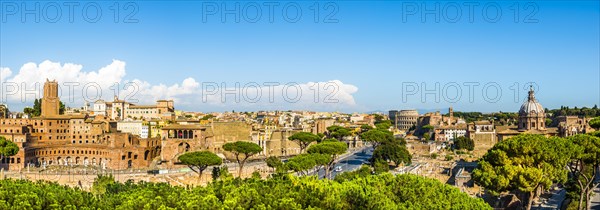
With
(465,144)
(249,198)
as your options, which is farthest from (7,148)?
(465,144)

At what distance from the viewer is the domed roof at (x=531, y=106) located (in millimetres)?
58406

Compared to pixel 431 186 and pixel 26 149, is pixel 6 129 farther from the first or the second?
pixel 431 186

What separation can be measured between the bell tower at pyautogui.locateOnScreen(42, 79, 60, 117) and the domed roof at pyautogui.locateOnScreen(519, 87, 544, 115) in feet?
162

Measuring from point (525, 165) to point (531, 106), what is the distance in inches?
1507

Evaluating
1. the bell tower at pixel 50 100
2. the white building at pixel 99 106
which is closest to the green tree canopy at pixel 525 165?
the bell tower at pixel 50 100

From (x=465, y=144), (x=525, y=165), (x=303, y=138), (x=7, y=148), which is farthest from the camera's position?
(x=303, y=138)

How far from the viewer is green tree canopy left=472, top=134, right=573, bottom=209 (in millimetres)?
22781

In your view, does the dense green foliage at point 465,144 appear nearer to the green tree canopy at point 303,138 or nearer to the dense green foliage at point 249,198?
the green tree canopy at point 303,138

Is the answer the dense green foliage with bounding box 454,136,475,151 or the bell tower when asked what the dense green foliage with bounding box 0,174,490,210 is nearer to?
the dense green foliage with bounding box 454,136,475,151

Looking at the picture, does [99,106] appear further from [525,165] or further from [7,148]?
[525,165]

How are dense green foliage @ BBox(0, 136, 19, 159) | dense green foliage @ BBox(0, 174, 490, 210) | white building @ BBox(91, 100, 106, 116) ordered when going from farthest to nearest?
white building @ BBox(91, 100, 106, 116), dense green foliage @ BBox(0, 136, 19, 159), dense green foliage @ BBox(0, 174, 490, 210)

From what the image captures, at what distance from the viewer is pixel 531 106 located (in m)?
58.8

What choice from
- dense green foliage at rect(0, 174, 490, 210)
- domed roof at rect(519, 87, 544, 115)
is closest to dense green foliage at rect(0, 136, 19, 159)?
dense green foliage at rect(0, 174, 490, 210)

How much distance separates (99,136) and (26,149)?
8.95 m
